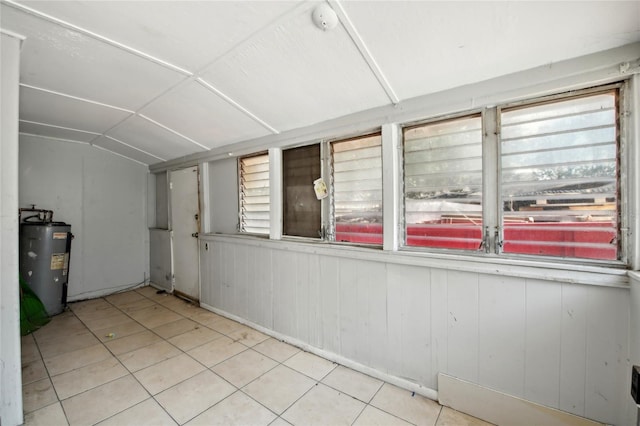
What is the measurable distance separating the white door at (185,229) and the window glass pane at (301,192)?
5.95 ft

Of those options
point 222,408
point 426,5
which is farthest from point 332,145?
point 222,408

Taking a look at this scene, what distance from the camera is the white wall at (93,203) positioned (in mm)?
3861

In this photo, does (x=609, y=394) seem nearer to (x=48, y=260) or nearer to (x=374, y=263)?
(x=374, y=263)

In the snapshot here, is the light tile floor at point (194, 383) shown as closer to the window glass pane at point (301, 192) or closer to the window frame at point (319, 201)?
the window frame at point (319, 201)

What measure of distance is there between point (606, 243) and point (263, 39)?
2.27 m

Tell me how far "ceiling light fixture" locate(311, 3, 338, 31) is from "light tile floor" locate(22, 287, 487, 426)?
2397 millimetres

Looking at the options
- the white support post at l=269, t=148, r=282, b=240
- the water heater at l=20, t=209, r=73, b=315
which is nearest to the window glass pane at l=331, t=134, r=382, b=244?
the white support post at l=269, t=148, r=282, b=240

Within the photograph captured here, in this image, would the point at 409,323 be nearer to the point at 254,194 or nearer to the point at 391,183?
the point at 391,183

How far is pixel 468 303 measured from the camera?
182 cm

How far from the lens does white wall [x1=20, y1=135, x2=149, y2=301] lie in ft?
12.7

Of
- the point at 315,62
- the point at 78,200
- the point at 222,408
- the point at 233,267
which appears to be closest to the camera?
the point at 315,62

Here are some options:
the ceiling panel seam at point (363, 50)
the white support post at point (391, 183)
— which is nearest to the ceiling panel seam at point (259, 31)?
the ceiling panel seam at point (363, 50)

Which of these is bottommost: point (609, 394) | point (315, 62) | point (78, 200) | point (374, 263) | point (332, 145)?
point (609, 394)

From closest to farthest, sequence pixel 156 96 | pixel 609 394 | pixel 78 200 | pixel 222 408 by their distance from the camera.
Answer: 1. pixel 609 394
2. pixel 222 408
3. pixel 156 96
4. pixel 78 200
